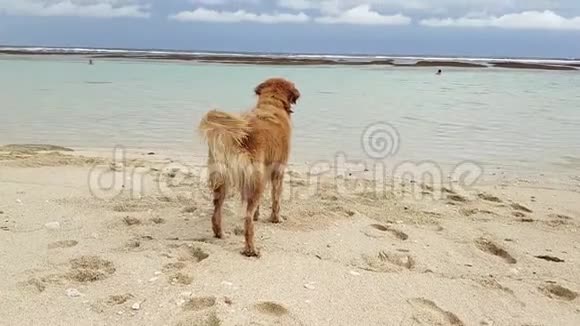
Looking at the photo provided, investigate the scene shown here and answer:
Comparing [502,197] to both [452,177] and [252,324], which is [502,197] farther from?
[252,324]

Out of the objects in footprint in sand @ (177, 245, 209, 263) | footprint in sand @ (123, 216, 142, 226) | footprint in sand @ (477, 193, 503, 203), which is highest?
footprint in sand @ (477, 193, 503, 203)

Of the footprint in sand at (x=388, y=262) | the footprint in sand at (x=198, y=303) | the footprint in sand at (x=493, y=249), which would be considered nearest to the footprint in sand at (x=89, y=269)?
the footprint in sand at (x=198, y=303)

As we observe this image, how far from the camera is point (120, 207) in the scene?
18.0 ft

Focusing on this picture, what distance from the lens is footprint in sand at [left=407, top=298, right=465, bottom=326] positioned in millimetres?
3373

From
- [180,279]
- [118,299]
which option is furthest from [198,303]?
[118,299]

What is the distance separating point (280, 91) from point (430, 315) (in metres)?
2.74

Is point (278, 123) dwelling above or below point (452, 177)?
above

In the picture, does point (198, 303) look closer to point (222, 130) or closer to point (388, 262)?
point (222, 130)

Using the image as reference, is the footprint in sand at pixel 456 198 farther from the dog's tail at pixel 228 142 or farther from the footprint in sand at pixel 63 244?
the footprint in sand at pixel 63 244

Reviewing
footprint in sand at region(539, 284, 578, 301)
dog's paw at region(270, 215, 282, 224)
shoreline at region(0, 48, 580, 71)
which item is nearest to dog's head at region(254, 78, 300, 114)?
dog's paw at region(270, 215, 282, 224)

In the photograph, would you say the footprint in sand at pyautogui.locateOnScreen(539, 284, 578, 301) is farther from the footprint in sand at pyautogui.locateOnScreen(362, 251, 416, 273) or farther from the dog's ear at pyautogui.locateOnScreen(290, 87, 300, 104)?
the dog's ear at pyautogui.locateOnScreen(290, 87, 300, 104)

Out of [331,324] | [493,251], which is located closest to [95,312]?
[331,324]

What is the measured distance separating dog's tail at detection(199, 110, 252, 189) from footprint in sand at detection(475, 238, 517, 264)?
2282 mm

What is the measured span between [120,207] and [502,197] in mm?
4564
